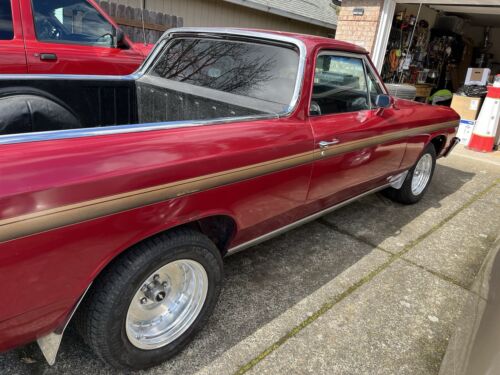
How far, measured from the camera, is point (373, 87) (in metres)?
3.57

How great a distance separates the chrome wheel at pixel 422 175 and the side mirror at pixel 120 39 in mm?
3699

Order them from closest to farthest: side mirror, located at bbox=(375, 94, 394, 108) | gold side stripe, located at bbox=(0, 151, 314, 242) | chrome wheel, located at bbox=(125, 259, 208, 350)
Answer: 1. gold side stripe, located at bbox=(0, 151, 314, 242)
2. chrome wheel, located at bbox=(125, 259, 208, 350)
3. side mirror, located at bbox=(375, 94, 394, 108)

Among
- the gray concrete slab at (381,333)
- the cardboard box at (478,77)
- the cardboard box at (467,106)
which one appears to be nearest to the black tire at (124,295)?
the gray concrete slab at (381,333)

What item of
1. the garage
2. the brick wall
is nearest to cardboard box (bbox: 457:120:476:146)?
the garage

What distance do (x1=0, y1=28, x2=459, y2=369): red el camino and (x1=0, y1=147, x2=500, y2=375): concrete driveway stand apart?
0.29 m

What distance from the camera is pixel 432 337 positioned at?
101 inches

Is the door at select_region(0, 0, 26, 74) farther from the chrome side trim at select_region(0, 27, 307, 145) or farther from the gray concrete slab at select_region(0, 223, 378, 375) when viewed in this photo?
the gray concrete slab at select_region(0, 223, 378, 375)

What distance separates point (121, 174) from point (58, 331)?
719mm

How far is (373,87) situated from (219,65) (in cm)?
141

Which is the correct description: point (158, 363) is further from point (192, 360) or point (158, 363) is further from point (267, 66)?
point (267, 66)

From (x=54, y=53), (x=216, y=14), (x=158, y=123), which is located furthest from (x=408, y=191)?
(x=216, y=14)

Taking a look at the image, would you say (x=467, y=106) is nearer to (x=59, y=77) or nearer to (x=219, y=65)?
(x=219, y=65)

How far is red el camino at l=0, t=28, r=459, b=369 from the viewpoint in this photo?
1.51 metres

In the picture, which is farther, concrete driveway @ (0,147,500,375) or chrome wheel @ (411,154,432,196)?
chrome wheel @ (411,154,432,196)
